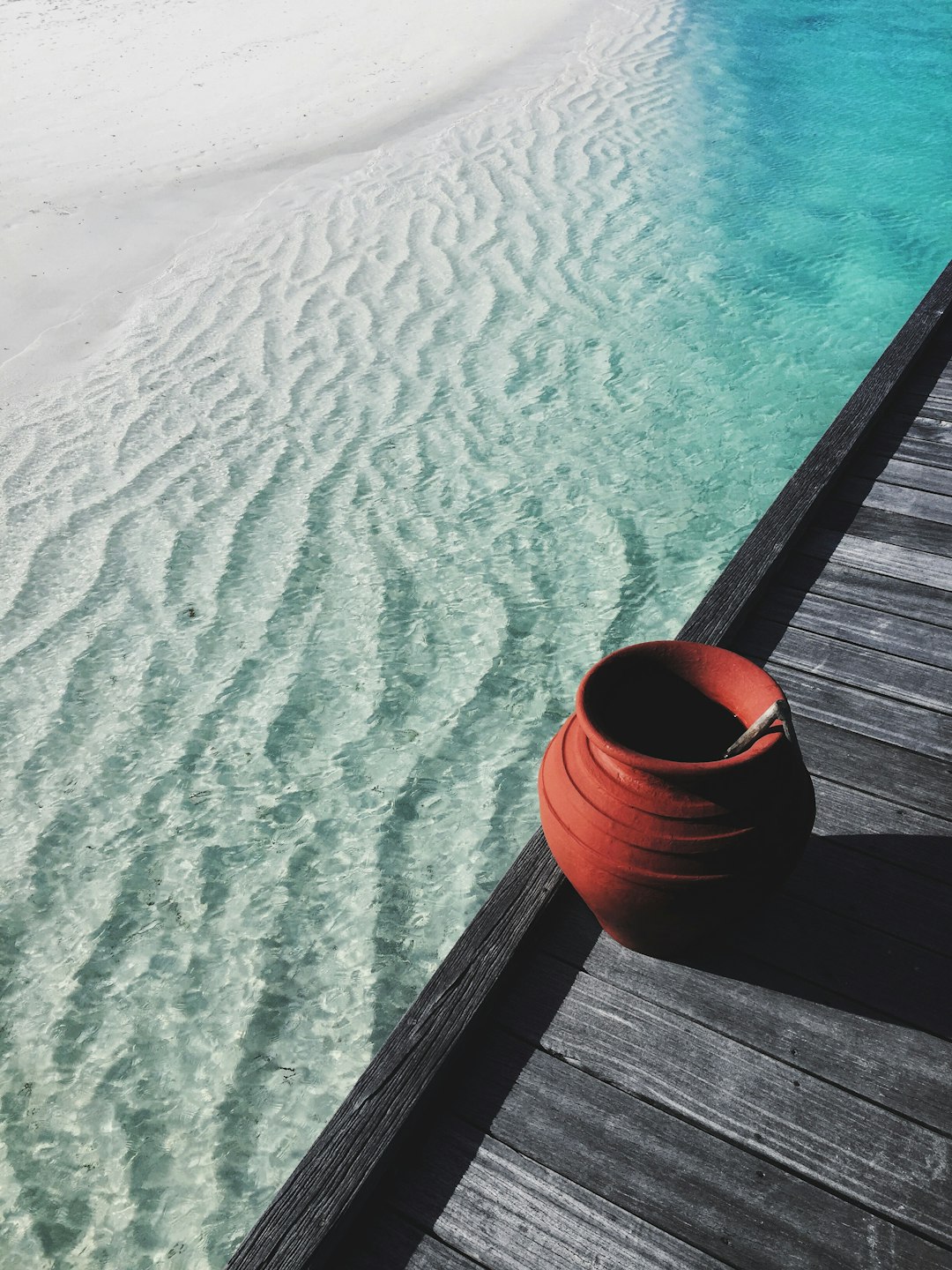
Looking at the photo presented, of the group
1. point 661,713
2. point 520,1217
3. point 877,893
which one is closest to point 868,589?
point 877,893

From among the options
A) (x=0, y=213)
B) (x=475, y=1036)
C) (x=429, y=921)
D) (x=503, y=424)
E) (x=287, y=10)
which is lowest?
(x=429, y=921)

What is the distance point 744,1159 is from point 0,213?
7319mm

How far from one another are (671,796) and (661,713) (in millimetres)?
243

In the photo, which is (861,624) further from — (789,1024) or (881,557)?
(789,1024)

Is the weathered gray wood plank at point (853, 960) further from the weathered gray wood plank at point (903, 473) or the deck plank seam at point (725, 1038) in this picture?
the weathered gray wood plank at point (903, 473)

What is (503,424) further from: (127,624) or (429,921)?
(429,921)

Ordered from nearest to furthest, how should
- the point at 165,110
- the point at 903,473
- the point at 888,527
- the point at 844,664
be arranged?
the point at 844,664 < the point at 888,527 < the point at 903,473 < the point at 165,110

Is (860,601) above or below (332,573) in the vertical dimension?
above

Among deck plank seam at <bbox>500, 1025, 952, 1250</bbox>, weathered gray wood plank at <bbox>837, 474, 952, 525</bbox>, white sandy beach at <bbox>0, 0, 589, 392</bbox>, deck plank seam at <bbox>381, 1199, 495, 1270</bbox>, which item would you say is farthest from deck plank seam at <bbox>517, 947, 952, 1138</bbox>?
white sandy beach at <bbox>0, 0, 589, 392</bbox>

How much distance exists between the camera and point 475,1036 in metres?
1.56

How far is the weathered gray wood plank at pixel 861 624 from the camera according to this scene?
2.24 meters

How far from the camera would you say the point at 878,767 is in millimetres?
1970

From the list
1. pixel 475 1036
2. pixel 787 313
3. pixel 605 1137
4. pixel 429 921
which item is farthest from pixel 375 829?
pixel 787 313

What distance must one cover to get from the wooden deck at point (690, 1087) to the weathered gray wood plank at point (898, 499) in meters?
0.83
